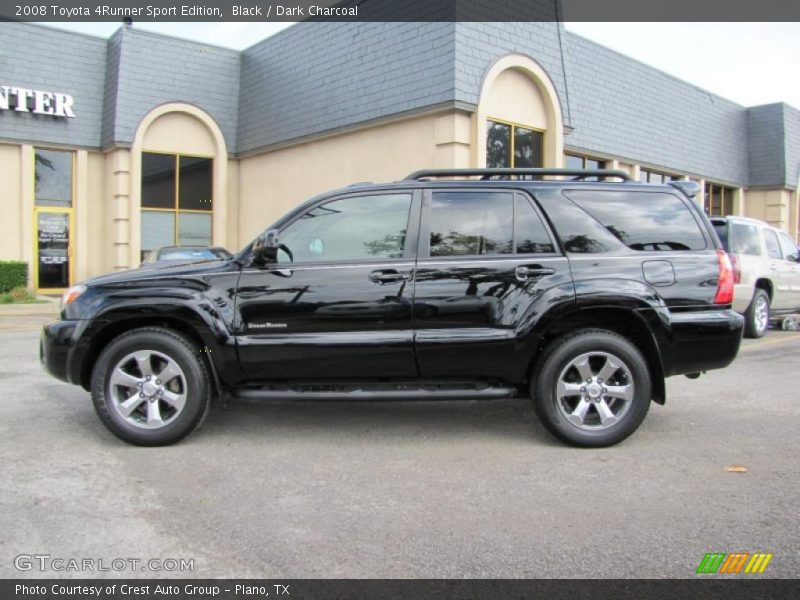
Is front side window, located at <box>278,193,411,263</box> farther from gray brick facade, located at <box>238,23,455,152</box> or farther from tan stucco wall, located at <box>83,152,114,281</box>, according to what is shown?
tan stucco wall, located at <box>83,152,114,281</box>

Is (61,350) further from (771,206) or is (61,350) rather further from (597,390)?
(771,206)

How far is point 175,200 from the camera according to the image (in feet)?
60.7

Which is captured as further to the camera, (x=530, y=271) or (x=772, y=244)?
(x=772, y=244)

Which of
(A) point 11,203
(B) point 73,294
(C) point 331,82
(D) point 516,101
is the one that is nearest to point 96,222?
(A) point 11,203

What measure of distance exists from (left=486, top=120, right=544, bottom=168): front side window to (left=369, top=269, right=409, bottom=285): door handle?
363 inches

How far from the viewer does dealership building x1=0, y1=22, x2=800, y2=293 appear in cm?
1370

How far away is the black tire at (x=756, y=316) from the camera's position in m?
10.6

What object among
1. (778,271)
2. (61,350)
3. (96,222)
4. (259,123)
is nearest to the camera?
(61,350)

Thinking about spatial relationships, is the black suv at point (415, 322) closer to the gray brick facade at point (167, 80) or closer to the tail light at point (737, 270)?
the tail light at point (737, 270)

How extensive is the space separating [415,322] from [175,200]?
605 inches

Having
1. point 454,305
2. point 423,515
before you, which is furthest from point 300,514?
point 454,305

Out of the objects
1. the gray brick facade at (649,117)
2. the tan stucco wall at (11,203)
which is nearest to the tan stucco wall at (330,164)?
the gray brick facade at (649,117)

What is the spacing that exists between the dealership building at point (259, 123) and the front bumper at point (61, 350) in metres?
8.96

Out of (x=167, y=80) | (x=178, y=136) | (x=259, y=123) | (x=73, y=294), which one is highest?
(x=167, y=80)
